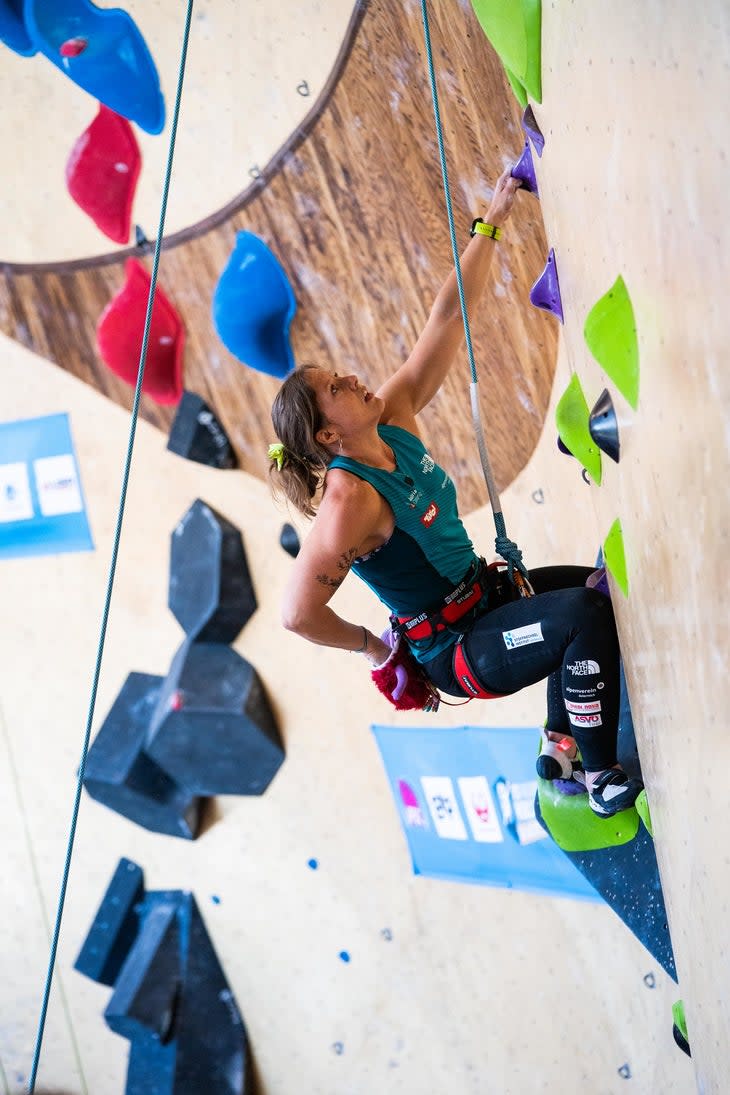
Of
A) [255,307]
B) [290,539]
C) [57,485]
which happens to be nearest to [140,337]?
[255,307]

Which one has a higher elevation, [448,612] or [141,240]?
[141,240]

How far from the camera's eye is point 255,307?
9.16ft

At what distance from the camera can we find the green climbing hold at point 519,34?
1407 millimetres

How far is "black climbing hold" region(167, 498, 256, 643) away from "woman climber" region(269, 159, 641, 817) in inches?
48.0

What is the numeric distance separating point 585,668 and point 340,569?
0.39 m

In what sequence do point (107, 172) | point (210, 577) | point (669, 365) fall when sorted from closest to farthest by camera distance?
point (669, 365) → point (107, 172) → point (210, 577)

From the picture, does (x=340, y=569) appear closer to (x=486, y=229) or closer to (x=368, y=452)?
(x=368, y=452)

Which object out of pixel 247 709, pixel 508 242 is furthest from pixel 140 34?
pixel 247 709

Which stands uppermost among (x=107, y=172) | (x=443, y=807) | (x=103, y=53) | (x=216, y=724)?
(x=103, y=53)

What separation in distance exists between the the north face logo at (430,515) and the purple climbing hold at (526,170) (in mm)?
603

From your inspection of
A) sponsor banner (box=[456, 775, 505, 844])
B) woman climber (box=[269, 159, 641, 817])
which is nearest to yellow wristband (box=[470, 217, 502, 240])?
woman climber (box=[269, 159, 641, 817])

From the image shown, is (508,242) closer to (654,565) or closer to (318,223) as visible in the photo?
(318,223)

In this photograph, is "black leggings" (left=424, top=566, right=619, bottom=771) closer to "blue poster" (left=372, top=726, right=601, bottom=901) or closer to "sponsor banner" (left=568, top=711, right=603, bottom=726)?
"sponsor banner" (left=568, top=711, right=603, bottom=726)

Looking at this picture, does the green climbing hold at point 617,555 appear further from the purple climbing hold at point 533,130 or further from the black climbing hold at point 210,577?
the black climbing hold at point 210,577
